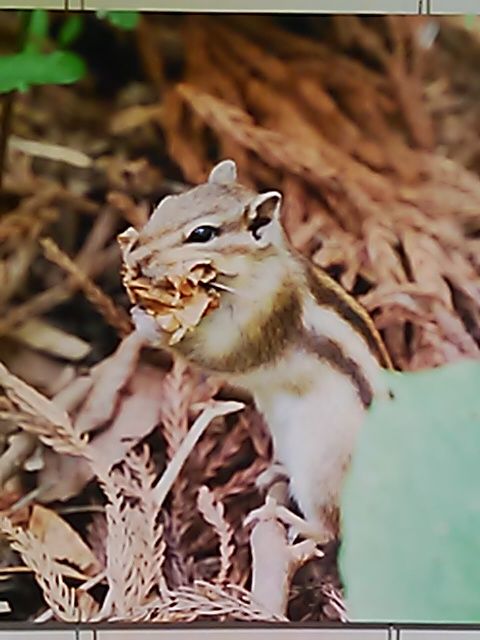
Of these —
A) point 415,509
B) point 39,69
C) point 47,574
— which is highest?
point 39,69

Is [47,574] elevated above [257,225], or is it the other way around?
[257,225]

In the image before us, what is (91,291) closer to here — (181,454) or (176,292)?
(176,292)

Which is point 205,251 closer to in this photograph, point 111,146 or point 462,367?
point 111,146

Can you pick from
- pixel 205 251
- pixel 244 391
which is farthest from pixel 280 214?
pixel 244 391

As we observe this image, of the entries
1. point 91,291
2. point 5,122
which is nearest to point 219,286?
point 91,291

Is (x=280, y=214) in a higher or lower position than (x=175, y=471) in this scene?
higher

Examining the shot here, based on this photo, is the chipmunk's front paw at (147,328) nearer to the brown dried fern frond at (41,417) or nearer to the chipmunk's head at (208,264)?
the chipmunk's head at (208,264)

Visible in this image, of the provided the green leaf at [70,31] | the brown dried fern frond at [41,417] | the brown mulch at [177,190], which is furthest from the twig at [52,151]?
the brown dried fern frond at [41,417]

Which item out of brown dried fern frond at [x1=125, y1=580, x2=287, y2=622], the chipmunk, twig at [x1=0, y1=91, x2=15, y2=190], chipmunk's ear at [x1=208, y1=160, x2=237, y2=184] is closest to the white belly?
the chipmunk

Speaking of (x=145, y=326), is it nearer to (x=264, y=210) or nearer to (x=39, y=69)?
(x=264, y=210)
